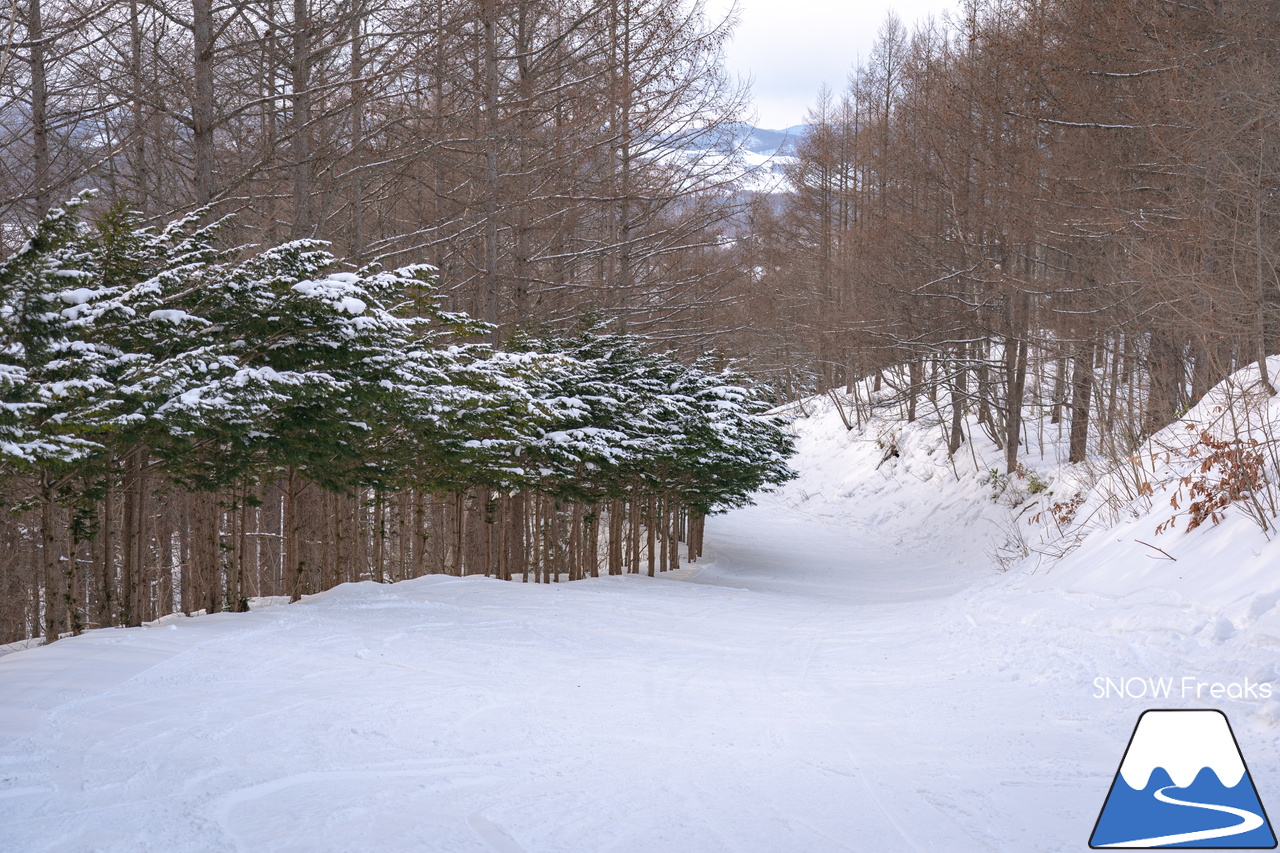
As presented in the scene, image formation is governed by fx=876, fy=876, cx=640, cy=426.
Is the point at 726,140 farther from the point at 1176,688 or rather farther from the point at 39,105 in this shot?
the point at 1176,688

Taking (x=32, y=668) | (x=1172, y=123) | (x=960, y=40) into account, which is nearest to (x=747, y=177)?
(x=1172, y=123)

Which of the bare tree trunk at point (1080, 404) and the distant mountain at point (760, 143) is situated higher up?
the distant mountain at point (760, 143)

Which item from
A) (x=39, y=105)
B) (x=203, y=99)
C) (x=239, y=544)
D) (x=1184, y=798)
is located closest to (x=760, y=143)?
(x=203, y=99)

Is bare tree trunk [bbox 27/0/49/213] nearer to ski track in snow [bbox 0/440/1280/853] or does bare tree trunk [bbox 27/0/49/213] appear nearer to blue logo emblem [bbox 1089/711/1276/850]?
ski track in snow [bbox 0/440/1280/853]

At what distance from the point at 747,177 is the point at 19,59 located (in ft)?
38.8

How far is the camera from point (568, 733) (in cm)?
493

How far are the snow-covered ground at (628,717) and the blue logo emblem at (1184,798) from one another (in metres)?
0.11

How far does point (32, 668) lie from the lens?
5.72m

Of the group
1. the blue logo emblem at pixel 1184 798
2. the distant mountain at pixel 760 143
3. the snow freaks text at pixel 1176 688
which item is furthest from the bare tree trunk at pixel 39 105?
the blue logo emblem at pixel 1184 798

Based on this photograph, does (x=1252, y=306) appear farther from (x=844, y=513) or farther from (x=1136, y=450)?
(x=844, y=513)

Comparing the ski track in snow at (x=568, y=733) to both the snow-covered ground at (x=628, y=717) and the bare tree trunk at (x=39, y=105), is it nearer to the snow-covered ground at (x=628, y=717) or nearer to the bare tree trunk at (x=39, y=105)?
the snow-covered ground at (x=628, y=717)

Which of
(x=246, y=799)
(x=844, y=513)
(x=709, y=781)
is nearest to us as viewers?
(x=246, y=799)

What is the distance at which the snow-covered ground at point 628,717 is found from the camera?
359 cm

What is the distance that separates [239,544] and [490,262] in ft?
19.9
